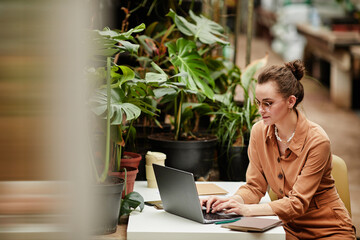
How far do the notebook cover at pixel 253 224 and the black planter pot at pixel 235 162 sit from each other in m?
1.11

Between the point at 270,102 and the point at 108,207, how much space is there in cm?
79

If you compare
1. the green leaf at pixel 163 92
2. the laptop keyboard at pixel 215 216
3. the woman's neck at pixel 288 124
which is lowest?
the laptop keyboard at pixel 215 216

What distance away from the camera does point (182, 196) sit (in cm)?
190

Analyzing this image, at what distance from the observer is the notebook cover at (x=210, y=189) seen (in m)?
2.33

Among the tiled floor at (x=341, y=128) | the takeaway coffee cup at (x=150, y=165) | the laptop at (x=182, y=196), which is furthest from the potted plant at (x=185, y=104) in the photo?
the tiled floor at (x=341, y=128)

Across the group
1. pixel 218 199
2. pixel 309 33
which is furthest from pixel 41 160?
pixel 309 33

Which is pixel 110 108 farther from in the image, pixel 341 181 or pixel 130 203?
pixel 341 181

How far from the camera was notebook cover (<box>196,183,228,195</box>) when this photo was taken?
233 cm

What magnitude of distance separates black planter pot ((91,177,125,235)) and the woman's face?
670mm

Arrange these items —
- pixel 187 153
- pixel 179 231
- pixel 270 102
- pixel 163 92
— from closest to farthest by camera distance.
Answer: pixel 179 231
pixel 270 102
pixel 163 92
pixel 187 153

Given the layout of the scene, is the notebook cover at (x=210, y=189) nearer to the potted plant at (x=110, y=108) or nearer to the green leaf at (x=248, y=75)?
the potted plant at (x=110, y=108)

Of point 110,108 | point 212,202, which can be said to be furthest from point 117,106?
→ point 212,202

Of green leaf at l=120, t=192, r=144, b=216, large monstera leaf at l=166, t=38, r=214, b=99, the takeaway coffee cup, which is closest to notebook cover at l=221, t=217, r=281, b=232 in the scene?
green leaf at l=120, t=192, r=144, b=216

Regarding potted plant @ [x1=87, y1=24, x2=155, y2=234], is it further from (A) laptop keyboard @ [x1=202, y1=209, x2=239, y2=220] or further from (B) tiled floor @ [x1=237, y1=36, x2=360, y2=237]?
(B) tiled floor @ [x1=237, y1=36, x2=360, y2=237]
